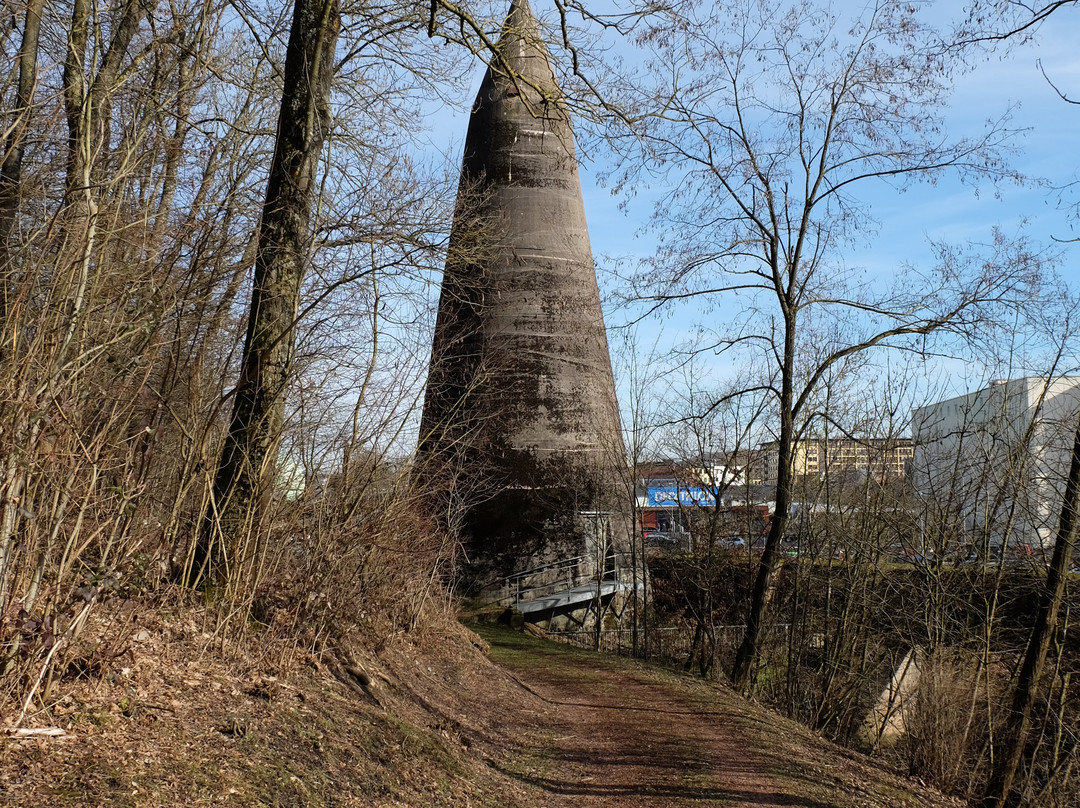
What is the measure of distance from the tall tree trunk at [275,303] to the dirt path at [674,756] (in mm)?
2635

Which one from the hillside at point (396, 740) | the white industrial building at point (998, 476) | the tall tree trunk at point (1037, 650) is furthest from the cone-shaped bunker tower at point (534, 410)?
the tall tree trunk at point (1037, 650)

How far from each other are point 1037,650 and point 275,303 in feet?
26.4

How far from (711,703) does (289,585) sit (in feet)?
16.7

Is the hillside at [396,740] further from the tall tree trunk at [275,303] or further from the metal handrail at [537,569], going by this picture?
the metal handrail at [537,569]

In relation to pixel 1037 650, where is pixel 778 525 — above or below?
above

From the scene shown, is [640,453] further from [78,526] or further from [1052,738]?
[78,526]

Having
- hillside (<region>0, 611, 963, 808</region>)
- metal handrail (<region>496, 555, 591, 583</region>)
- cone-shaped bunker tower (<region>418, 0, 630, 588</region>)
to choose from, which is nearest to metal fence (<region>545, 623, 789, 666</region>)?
metal handrail (<region>496, 555, 591, 583</region>)

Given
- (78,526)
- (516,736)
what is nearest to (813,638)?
(516,736)

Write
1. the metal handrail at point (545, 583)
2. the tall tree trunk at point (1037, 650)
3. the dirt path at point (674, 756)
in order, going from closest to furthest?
1. the dirt path at point (674, 756)
2. the tall tree trunk at point (1037, 650)
3. the metal handrail at point (545, 583)

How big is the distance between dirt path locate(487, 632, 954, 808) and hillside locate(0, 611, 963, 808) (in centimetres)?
2

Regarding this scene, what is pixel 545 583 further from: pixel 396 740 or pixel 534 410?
pixel 396 740

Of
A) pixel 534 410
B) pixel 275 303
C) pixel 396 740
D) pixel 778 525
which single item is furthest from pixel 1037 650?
pixel 534 410

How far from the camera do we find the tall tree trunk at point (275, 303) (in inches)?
239

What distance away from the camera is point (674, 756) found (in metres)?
7.11
